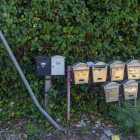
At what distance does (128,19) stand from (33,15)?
2.26 metres

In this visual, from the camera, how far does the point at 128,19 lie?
3.72 metres

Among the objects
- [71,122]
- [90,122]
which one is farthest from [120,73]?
[71,122]

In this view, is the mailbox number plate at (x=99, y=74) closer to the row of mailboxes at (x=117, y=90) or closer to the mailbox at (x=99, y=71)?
the mailbox at (x=99, y=71)

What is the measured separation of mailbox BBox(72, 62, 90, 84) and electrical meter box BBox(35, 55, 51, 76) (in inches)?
20.9

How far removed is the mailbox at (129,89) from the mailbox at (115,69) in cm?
21

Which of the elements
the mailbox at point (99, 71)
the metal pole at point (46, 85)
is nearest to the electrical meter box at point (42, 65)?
the metal pole at point (46, 85)

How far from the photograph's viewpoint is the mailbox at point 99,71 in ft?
10.3

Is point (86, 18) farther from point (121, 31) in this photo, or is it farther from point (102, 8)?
point (121, 31)

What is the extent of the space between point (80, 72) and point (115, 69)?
2.60 ft

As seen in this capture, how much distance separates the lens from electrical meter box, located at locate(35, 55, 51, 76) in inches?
119

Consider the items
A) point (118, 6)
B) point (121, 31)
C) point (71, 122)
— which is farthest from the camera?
point (121, 31)

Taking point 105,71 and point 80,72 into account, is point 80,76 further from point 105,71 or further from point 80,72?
point 105,71

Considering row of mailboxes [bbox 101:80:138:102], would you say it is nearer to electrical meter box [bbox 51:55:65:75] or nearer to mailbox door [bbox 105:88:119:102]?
mailbox door [bbox 105:88:119:102]

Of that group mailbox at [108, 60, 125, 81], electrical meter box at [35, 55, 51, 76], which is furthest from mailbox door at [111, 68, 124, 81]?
electrical meter box at [35, 55, 51, 76]
